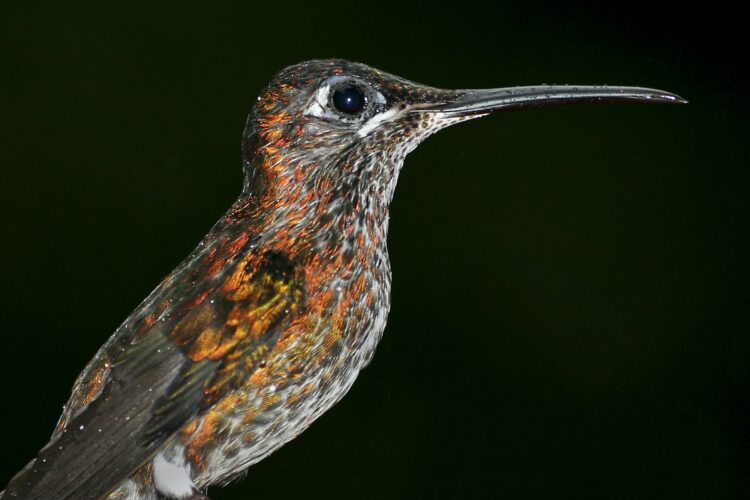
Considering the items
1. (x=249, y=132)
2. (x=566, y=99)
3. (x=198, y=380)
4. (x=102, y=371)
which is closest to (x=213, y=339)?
(x=198, y=380)

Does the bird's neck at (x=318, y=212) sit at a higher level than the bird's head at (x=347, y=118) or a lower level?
lower

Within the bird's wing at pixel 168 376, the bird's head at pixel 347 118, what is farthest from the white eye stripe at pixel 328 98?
the bird's wing at pixel 168 376

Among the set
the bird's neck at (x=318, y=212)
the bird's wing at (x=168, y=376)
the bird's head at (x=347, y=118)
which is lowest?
the bird's wing at (x=168, y=376)

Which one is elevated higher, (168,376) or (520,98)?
(520,98)

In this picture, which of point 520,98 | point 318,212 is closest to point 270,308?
point 318,212

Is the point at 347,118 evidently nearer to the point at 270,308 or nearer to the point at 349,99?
the point at 349,99

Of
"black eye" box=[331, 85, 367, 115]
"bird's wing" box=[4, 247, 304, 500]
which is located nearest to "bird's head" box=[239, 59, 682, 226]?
"black eye" box=[331, 85, 367, 115]

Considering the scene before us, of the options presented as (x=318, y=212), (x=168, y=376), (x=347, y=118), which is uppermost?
(x=347, y=118)

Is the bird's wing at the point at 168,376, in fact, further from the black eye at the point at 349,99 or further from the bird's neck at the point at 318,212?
the black eye at the point at 349,99
